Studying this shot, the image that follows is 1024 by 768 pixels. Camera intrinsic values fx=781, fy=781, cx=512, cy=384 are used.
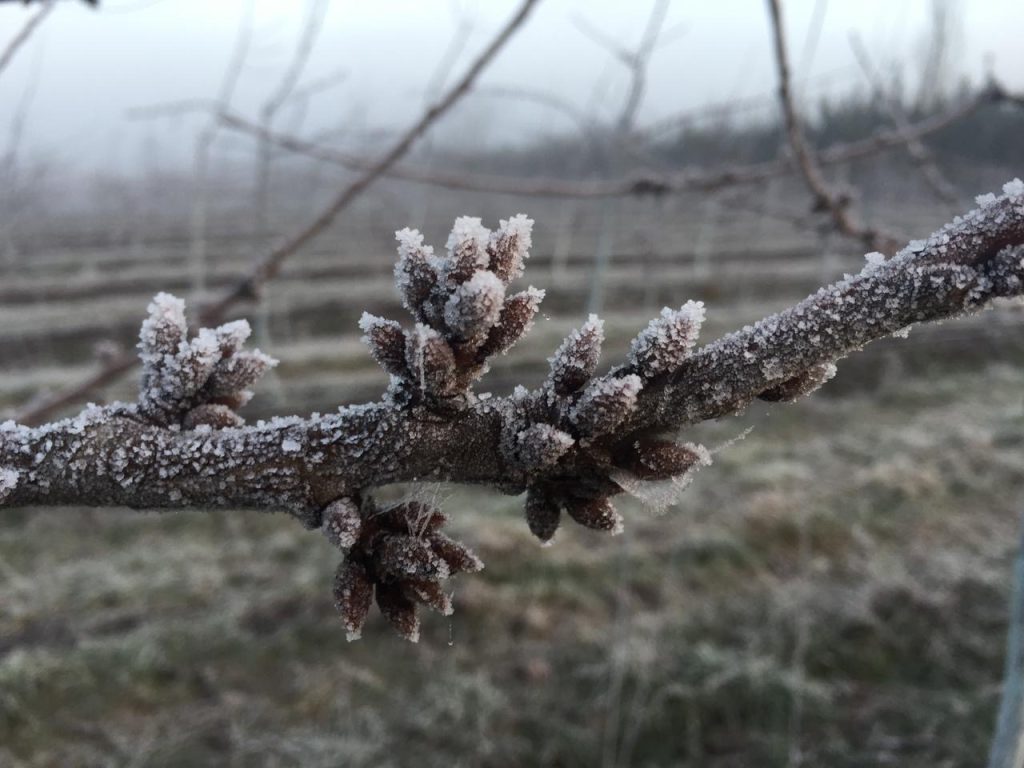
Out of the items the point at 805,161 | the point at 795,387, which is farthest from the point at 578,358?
the point at 805,161

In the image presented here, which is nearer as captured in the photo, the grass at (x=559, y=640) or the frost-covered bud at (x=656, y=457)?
the frost-covered bud at (x=656, y=457)

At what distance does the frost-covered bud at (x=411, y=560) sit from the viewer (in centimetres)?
59

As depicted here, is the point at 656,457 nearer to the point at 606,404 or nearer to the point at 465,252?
the point at 606,404

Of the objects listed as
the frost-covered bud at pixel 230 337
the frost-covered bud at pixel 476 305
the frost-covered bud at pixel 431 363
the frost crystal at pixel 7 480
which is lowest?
the frost crystal at pixel 7 480

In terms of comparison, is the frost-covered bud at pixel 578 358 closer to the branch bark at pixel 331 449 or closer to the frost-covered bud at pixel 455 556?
the branch bark at pixel 331 449

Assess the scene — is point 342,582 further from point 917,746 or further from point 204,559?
point 204,559

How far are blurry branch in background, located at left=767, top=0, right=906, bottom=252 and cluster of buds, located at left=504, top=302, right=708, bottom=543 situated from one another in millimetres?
878

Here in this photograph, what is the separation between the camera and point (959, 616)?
4.70 m

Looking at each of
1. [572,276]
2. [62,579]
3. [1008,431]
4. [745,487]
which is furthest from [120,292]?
[1008,431]

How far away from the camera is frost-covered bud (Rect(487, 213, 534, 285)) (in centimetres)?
55

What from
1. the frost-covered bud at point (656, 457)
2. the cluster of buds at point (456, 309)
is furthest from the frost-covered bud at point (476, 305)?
the frost-covered bud at point (656, 457)

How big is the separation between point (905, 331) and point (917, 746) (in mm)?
4062

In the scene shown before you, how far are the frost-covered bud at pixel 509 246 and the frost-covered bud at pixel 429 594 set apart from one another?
0.24 meters

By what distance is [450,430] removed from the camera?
0.57 meters
